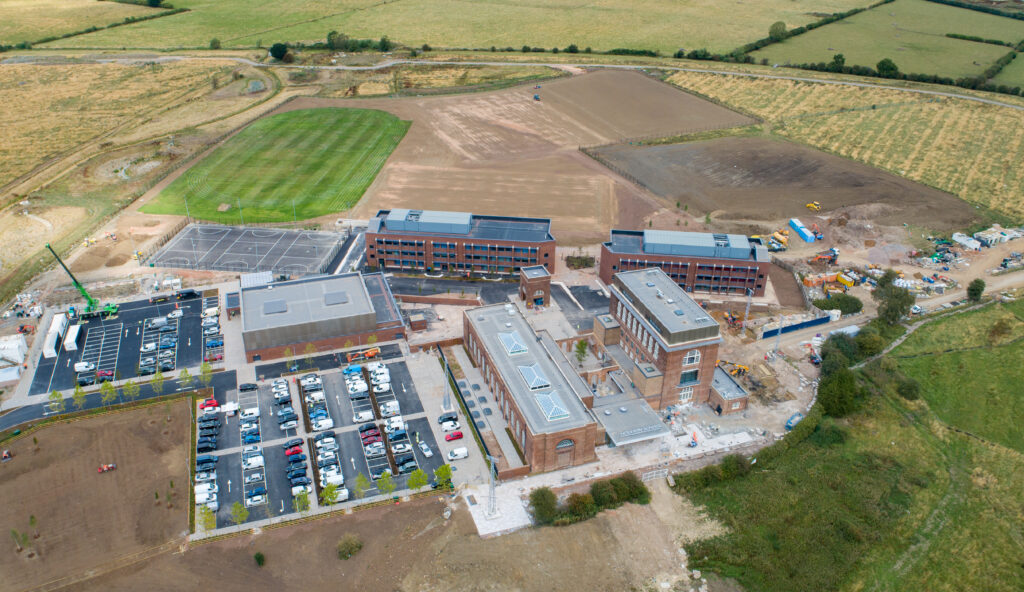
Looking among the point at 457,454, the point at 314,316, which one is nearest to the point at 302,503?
the point at 457,454

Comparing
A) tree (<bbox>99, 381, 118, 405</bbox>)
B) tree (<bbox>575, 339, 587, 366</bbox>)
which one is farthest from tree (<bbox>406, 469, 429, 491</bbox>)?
tree (<bbox>99, 381, 118, 405</bbox>)

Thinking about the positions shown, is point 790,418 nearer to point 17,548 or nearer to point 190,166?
point 17,548

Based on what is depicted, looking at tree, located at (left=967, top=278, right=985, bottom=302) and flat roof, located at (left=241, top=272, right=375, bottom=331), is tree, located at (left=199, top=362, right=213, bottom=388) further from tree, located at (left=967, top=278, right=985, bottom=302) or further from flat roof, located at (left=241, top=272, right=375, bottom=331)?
tree, located at (left=967, top=278, right=985, bottom=302)

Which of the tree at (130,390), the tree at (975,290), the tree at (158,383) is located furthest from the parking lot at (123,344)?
the tree at (975,290)

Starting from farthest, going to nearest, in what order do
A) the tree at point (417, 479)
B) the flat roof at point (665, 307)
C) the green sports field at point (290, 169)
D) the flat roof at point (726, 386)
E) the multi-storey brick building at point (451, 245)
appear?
the green sports field at point (290, 169) < the multi-storey brick building at point (451, 245) < the flat roof at point (726, 386) < the flat roof at point (665, 307) < the tree at point (417, 479)

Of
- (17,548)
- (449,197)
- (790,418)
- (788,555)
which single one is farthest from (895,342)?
(17,548)

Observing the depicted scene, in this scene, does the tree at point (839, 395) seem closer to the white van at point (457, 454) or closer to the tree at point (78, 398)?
the white van at point (457, 454)

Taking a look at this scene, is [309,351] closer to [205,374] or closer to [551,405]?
[205,374]
